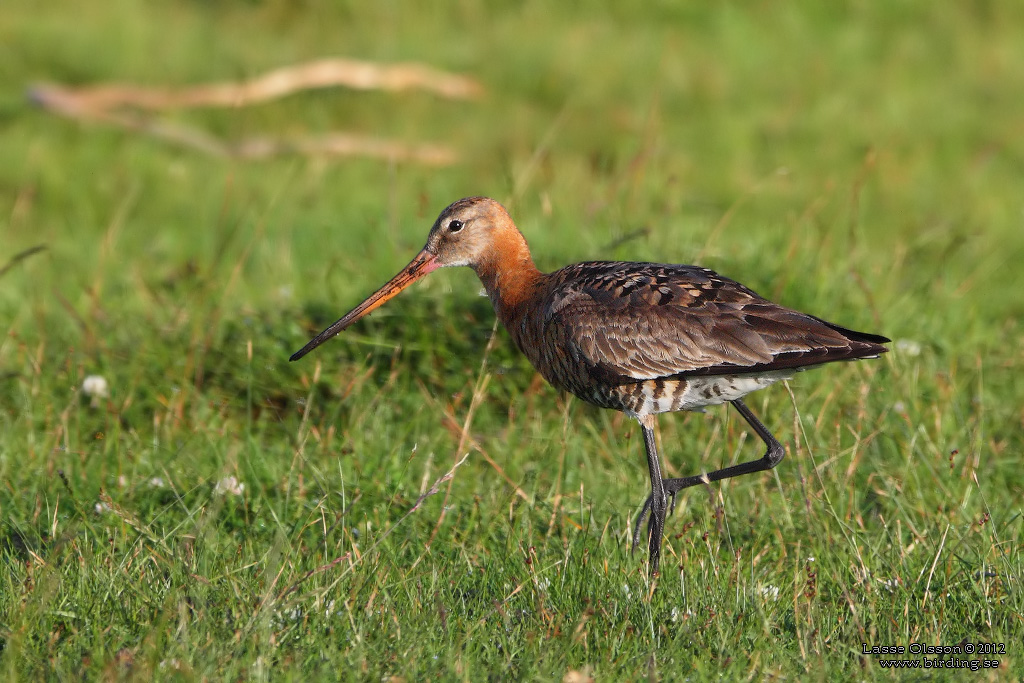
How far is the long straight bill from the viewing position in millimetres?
5160

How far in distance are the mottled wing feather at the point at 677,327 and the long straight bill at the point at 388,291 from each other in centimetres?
73

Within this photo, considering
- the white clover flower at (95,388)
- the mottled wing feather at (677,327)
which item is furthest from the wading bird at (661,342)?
the white clover flower at (95,388)

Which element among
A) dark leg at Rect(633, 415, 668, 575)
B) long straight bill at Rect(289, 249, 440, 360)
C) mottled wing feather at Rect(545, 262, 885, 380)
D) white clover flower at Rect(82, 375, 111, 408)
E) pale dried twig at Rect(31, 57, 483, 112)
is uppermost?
mottled wing feather at Rect(545, 262, 885, 380)

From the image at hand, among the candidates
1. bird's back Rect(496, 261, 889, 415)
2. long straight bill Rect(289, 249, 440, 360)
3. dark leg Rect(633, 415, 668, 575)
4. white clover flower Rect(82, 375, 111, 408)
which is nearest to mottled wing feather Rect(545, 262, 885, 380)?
bird's back Rect(496, 261, 889, 415)

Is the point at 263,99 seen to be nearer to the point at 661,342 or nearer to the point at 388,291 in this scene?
the point at 388,291

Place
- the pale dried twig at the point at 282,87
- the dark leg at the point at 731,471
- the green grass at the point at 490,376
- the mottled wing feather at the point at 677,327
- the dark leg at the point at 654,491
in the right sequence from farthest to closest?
1. the pale dried twig at the point at 282,87
2. the dark leg at the point at 731,471
3. the dark leg at the point at 654,491
4. the mottled wing feather at the point at 677,327
5. the green grass at the point at 490,376

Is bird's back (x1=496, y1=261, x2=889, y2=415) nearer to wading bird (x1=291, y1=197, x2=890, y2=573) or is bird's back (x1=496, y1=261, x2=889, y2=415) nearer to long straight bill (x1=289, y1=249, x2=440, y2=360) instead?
wading bird (x1=291, y1=197, x2=890, y2=573)

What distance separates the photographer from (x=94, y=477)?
4.94 meters

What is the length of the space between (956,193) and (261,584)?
6.62m

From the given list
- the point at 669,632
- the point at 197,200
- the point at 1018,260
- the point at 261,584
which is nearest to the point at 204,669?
the point at 261,584

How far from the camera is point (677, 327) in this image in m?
4.60

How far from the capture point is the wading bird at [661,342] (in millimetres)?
4426

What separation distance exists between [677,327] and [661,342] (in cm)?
8

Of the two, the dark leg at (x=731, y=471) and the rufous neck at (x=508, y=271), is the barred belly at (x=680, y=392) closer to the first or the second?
the dark leg at (x=731, y=471)
